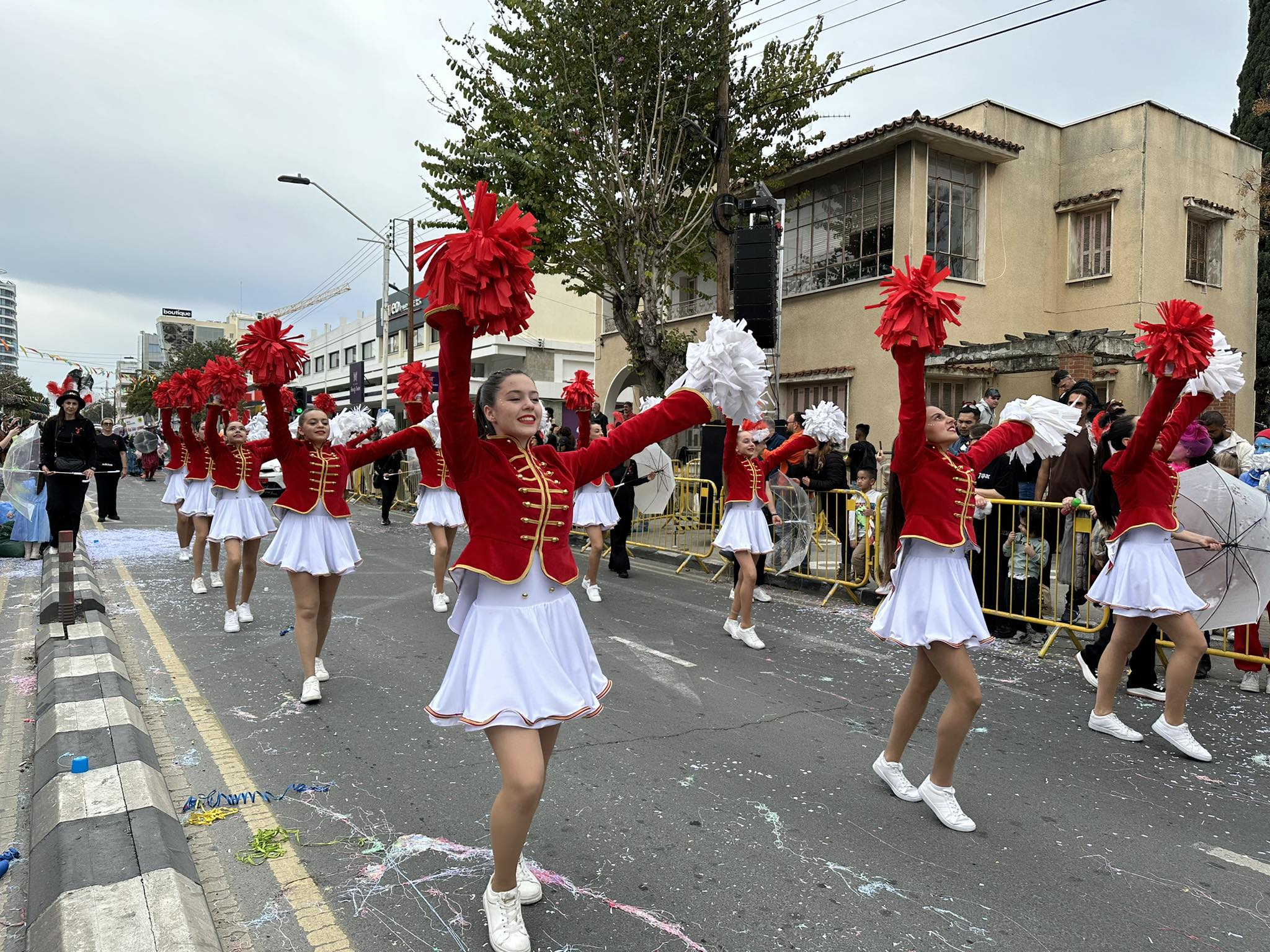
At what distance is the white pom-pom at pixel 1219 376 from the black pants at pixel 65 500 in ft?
36.8

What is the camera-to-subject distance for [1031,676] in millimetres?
6348

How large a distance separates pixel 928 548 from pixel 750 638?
3.19 meters

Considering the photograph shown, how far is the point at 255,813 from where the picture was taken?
12.5 ft

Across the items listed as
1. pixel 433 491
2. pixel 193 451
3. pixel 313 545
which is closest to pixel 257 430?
pixel 193 451

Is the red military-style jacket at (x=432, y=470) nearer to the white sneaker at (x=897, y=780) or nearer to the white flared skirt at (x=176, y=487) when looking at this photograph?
the white flared skirt at (x=176, y=487)

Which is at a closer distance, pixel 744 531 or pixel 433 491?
pixel 744 531

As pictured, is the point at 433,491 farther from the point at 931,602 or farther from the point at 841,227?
the point at 841,227

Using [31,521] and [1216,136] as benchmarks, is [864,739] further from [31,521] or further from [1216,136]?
[1216,136]

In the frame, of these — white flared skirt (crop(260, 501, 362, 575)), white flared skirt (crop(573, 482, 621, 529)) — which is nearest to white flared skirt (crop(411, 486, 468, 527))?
white flared skirt (crop(573, 482, 621, 529))

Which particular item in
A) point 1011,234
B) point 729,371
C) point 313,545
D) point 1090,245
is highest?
point 1011,234

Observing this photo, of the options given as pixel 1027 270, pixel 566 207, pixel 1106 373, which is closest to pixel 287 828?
pixel 566 207

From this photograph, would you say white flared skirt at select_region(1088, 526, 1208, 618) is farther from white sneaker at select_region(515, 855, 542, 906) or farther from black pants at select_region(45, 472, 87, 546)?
black pants at select_region(45, 472, 87, 546)

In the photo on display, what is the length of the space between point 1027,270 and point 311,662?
15783mm

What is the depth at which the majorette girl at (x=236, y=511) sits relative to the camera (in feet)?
24.8
